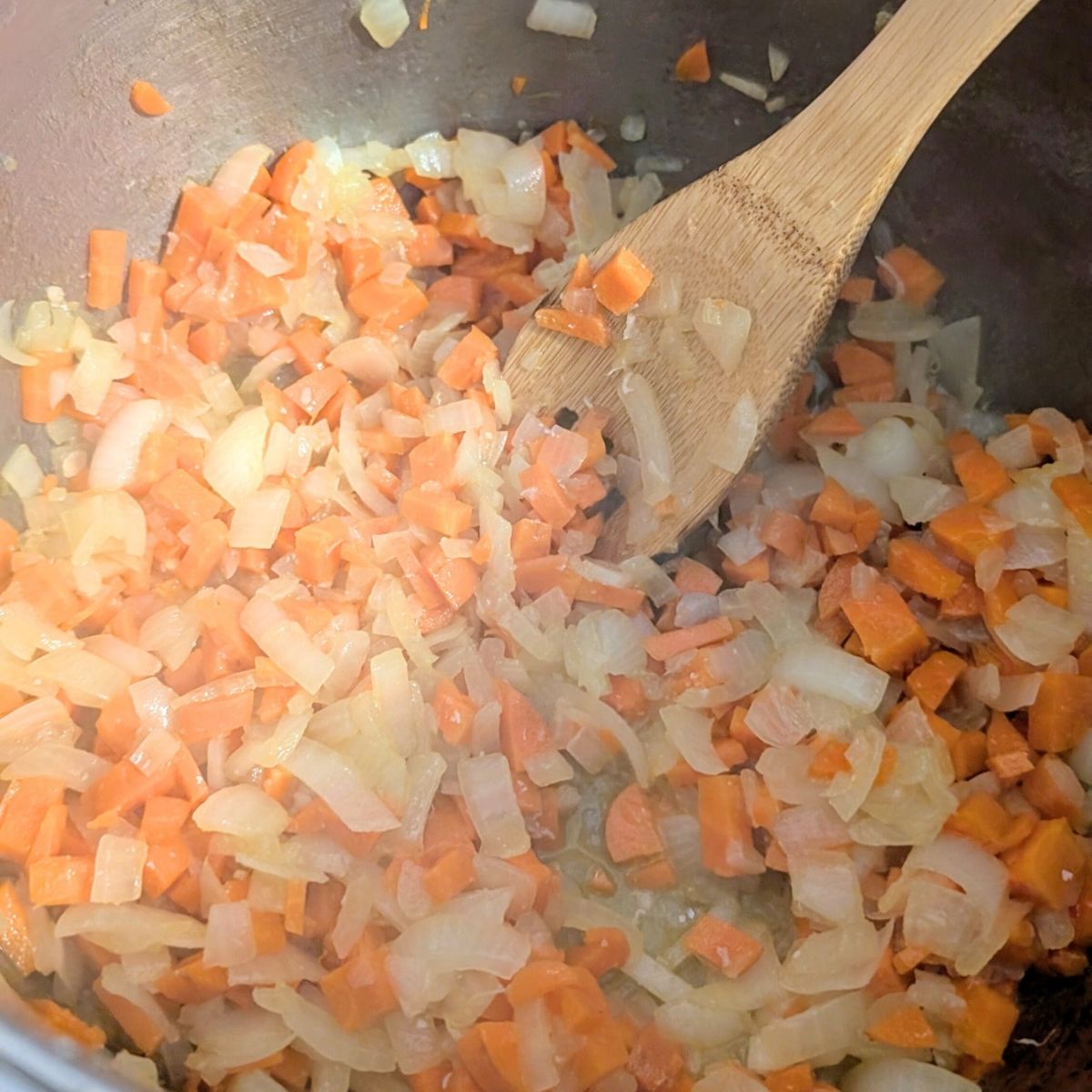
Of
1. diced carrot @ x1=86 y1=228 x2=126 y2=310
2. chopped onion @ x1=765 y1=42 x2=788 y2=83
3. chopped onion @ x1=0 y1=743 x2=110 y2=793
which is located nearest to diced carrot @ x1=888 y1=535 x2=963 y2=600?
chopped onion @ x1=765 y1=42 x2=788 y2=83

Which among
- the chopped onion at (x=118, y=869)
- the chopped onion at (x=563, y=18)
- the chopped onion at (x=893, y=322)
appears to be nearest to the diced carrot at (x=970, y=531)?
the chopped onion at (x=893, y=322)

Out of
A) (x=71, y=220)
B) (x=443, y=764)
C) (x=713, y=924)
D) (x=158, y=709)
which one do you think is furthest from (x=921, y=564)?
(x=71, y=220)

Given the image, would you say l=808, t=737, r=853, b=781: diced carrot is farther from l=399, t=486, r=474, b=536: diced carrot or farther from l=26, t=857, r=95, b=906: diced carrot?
l=26, t=857, r=95, b=906: diced carrot

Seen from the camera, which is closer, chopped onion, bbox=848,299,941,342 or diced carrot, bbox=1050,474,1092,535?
diced carrot, bbox=1050,474,1092,535

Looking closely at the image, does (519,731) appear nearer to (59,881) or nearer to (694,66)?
(59,881)

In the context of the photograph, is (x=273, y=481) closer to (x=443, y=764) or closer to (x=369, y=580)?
(x=369, y=580)

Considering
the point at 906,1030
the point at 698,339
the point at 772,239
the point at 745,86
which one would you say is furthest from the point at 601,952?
the point at 745,86
